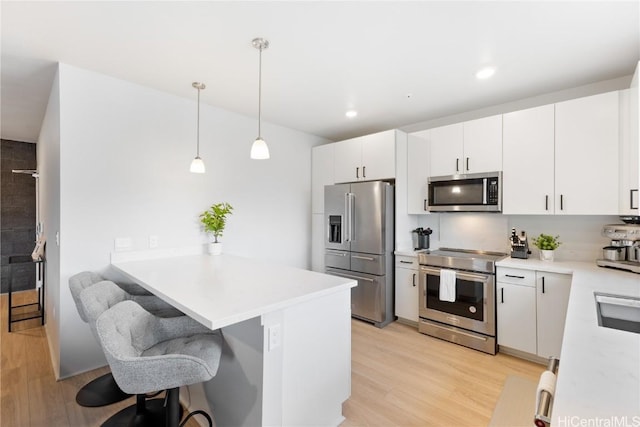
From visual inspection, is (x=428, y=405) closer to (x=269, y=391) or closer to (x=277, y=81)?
(x=269, y=391)

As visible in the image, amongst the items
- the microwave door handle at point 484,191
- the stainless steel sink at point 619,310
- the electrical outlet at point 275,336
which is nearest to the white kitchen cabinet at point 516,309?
the microwave door handle at point 484,191

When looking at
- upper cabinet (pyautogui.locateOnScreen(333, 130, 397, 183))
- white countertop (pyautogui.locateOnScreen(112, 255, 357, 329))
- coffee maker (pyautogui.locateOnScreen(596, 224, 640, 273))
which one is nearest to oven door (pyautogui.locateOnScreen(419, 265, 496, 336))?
coffee maker (pyautogui.locateOnScreen(596, 224, 640, 273))

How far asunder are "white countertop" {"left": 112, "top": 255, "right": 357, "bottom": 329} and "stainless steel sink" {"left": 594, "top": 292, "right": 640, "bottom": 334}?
1.39m

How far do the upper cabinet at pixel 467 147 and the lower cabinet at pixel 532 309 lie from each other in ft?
3.56

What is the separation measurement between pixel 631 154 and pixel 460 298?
177 cm

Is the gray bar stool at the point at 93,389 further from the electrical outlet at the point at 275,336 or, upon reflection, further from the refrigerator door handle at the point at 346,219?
the refrigerator door handle at the point at 346,219

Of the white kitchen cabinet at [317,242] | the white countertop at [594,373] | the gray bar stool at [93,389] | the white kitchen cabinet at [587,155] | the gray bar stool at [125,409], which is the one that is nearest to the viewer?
the white countertop at [594,373]

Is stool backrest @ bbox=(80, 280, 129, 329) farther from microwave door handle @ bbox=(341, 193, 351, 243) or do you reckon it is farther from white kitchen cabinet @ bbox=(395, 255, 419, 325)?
white kitchen cabinet @ bbox=(395, 255, 419, 325)

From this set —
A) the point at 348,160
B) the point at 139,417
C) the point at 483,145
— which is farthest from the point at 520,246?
the point at 139,417

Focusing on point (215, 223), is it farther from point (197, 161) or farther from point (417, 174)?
point (417, 174)

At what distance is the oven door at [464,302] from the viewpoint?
283cm

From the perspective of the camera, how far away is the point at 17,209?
4715 millimetres

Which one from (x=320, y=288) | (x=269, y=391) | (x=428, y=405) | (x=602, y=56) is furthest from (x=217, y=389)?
(x=602, y=56)

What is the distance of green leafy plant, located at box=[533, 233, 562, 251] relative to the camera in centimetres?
280
